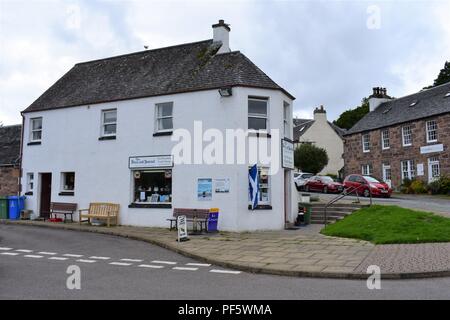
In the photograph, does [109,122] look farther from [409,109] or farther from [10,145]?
[409,109]

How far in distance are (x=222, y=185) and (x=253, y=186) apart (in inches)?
47.9

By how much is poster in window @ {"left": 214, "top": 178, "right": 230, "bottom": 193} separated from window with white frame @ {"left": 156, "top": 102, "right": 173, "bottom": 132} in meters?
3.37

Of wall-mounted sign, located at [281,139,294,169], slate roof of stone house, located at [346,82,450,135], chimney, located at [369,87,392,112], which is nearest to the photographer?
wall-mounted sign, located at [281,139,294,169]

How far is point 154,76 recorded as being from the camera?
19.5m

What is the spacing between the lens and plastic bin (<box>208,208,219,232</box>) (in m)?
15.6

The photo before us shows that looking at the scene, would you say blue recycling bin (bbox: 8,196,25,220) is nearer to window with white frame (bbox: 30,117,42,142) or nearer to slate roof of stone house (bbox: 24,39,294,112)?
window with white frame (bbox: 30,117,42,142)

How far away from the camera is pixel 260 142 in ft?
54.0

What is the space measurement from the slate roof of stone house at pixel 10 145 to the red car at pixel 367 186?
20834mm

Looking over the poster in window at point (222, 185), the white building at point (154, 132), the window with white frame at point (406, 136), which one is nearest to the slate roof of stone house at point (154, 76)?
the white building at point (154, 132)

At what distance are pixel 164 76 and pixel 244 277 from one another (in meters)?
12.6

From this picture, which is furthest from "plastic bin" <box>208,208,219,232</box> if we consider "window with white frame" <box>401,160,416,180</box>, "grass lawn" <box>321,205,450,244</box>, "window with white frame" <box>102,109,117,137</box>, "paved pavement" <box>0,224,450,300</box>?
"window with white frame" <box>401,160,416,180</box>

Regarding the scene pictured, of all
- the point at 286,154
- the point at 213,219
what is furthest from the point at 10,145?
the point at 286,154
